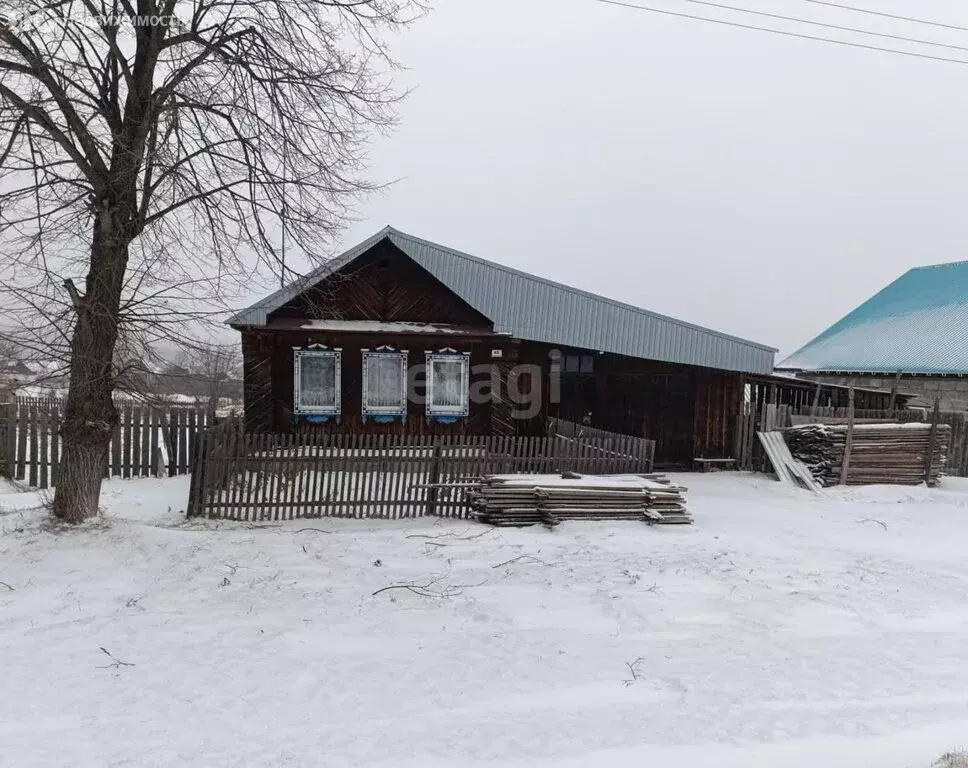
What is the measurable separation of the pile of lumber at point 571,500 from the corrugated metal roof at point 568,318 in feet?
21.0

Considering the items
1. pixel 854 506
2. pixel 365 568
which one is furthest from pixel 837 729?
pixel 854 506

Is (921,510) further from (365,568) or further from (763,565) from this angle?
(365,568)

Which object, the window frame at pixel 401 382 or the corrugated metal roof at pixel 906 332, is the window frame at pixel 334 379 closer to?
the window frame at pixel 401 382

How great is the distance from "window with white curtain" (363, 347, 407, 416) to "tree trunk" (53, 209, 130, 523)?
23.7 feet

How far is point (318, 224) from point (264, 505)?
4108 mm

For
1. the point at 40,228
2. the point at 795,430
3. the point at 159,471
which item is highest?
the point at 40,228

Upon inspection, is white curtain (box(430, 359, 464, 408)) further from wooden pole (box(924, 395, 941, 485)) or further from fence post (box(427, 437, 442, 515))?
wooden pole (box(924, 395, 941, 485))

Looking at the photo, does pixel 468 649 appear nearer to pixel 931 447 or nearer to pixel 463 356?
pixel 463 356

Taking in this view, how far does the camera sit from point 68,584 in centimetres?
611

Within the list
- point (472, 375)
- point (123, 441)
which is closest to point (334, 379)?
point (472, 375)

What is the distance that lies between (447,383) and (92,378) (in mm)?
8671

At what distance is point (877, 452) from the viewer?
13.4m

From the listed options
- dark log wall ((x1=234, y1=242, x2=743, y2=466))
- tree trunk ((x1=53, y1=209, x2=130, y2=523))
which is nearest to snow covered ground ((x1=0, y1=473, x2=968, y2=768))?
tree trunk ((x1=53, y1=209, x2=130, y2=523))

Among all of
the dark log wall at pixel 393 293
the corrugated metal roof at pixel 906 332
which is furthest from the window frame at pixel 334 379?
the corrugated metal roof at pixel 906 332
